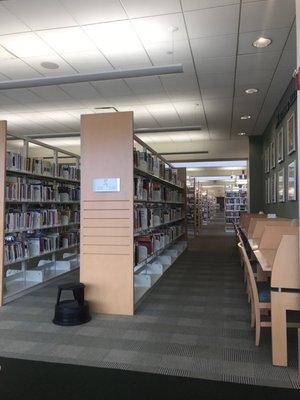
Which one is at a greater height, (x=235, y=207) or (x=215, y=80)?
(x=215, y=80)

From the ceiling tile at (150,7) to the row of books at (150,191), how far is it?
2041 millimetres

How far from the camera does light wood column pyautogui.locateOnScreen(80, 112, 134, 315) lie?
418 cm

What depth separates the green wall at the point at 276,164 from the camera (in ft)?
19.1

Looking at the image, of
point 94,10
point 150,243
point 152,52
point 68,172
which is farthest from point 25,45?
point 150,243

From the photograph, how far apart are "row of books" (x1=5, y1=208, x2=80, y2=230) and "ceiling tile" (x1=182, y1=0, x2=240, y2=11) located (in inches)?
136

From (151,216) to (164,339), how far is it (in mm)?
2850

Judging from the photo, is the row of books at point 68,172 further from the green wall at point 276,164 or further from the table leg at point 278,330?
the table leg at point 278,330

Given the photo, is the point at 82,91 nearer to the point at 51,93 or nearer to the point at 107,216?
the point at 51,93

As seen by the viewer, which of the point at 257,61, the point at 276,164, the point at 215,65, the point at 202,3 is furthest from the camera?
the point at 276,164

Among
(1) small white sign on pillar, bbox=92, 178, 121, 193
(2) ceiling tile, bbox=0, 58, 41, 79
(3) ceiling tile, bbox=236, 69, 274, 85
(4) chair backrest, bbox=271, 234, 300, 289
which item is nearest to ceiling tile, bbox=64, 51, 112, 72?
(2) ceiling tile, bbox=0, 58, 41, 79

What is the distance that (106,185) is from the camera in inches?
167

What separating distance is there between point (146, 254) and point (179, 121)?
14.6 ft

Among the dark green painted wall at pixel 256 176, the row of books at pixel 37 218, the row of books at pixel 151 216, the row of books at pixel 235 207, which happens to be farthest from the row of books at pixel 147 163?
the row of books at pixel 235 207

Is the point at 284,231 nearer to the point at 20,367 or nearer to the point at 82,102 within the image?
the point at 20,367
